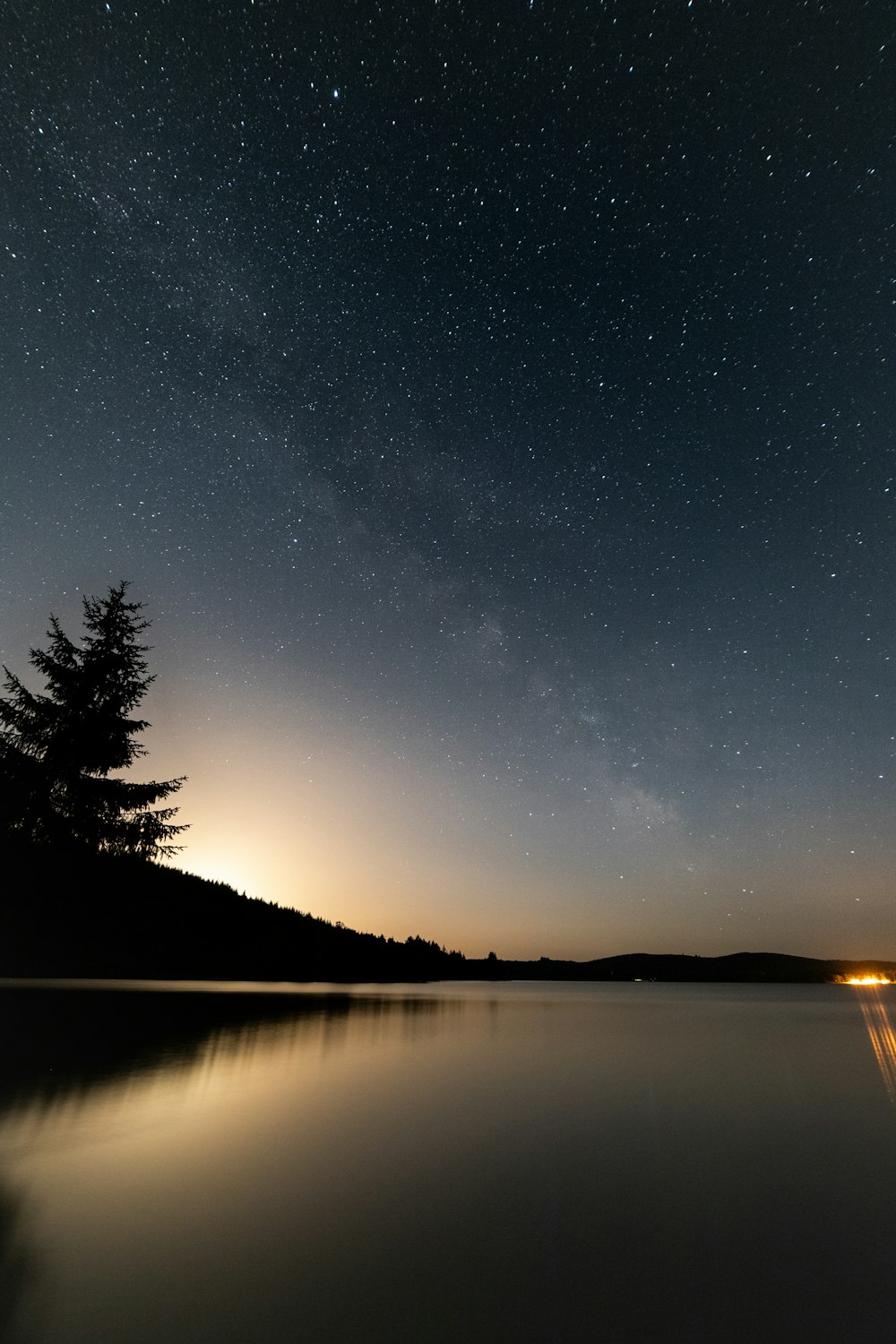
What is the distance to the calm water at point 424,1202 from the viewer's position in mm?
3887

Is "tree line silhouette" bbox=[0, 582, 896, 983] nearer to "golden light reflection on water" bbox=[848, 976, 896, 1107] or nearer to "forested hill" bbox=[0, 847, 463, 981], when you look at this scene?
"forested hill" bbox=[0, 847, 463, 981]

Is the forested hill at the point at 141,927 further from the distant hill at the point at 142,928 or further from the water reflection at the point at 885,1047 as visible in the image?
the water reflection at the point at 885,1047

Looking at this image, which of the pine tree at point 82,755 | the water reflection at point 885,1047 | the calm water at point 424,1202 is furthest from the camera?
the pine tree at point 82,755

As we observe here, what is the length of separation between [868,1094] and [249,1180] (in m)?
13.3

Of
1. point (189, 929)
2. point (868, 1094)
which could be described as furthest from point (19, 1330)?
point (189, 929)

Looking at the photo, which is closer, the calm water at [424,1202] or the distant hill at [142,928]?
the calm water at [424,1202]

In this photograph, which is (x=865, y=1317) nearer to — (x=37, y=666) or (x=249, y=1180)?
(x=249, y=1180)

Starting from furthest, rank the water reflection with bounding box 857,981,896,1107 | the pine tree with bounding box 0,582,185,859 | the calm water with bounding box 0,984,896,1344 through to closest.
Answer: the pine tree with bounding box 0,582,185,859 → the water reflection with bounding box 857,981,896,1107 → the calm water with bounding box 0,984,896,1344

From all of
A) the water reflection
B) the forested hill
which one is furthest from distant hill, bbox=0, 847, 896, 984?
the water reflection

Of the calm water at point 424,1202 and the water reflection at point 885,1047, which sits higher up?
the water reflection at point 885,1047

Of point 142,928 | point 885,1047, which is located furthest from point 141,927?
point 885,1047

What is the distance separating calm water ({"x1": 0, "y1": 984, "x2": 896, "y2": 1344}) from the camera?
12.8ft

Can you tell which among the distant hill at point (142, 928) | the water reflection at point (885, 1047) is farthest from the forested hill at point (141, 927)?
the water reflection at point (885, 1047)

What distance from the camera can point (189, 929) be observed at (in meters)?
43.9
